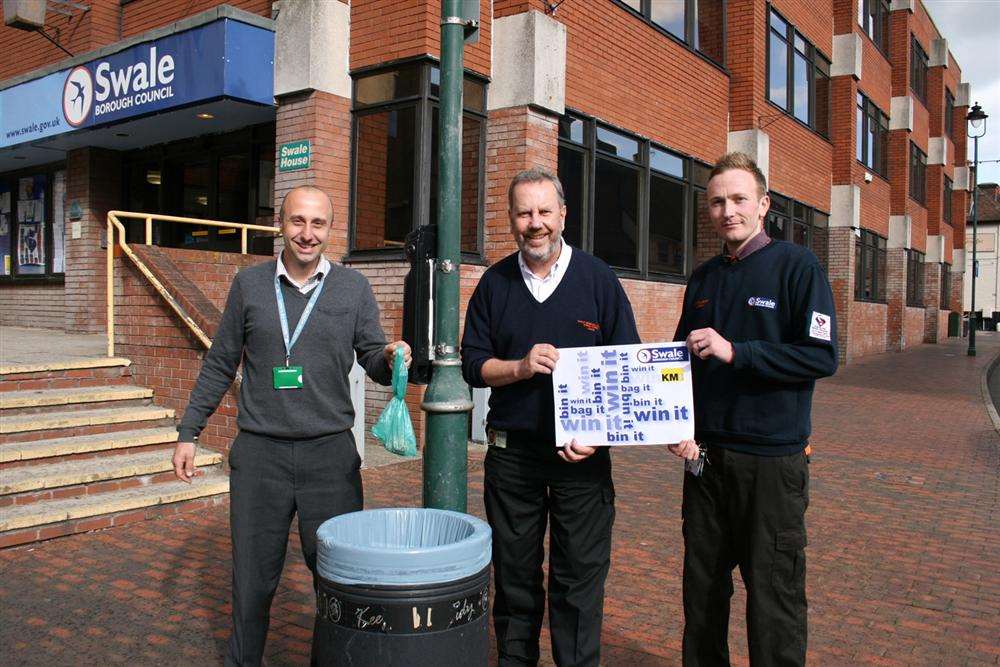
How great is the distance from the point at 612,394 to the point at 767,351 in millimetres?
594

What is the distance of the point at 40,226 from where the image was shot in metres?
15.0

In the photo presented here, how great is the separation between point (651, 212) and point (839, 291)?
36.9 feet

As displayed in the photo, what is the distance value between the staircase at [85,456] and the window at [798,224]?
536 inches

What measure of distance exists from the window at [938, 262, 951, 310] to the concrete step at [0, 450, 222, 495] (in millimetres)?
41237

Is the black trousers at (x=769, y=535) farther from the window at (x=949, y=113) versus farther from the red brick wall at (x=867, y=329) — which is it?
the window at (x=949, y=113)

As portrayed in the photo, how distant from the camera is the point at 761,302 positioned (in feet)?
9.69

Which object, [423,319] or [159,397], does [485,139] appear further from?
[423,319]

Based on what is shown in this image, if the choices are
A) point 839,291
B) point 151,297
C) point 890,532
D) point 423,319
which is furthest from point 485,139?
point 839,291

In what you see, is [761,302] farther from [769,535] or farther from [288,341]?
[288,341]

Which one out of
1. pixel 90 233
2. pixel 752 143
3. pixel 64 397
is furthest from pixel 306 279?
pixel 752 143

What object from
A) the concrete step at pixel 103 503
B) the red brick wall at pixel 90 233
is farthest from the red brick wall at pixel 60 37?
the concrete step at pixel 103 503

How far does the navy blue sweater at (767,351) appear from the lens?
112 inches

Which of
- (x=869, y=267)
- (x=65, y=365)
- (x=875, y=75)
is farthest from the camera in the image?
(x=869, y=267)

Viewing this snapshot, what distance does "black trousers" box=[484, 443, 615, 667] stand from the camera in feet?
10.5
